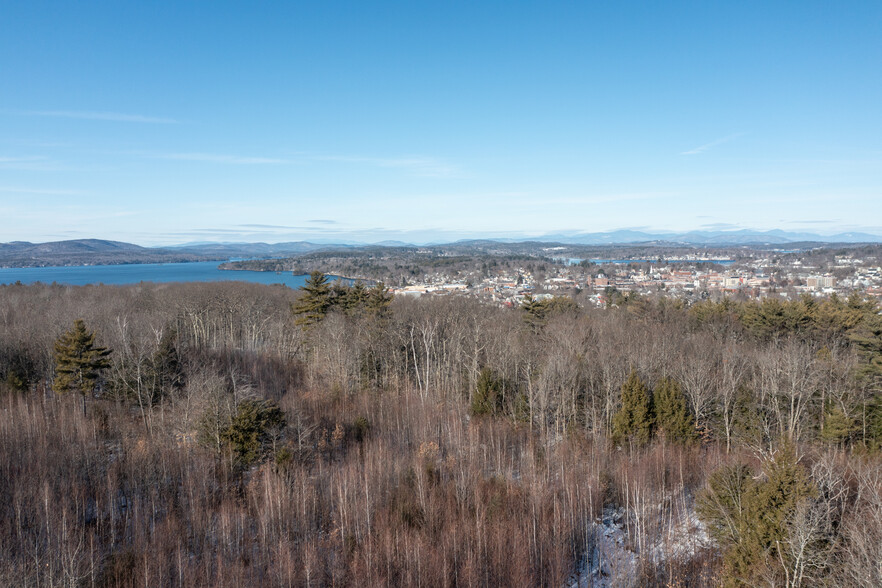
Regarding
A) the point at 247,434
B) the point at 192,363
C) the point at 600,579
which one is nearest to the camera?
the point at 600,579

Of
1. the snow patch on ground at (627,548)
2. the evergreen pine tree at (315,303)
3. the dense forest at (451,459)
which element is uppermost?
the evergreen pine tree at (315,303)

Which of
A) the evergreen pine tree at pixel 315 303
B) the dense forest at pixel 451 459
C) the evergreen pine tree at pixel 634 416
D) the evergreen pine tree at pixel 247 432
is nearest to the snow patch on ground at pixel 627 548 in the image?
the dense forest at pixel 451 459

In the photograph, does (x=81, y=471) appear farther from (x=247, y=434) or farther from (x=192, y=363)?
(x=192, y=363)

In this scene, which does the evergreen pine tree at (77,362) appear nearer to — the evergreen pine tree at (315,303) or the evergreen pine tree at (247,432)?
the evergreen pine tree at (247,432)

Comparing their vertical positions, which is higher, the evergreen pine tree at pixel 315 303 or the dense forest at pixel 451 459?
the evergreen pine tree at pixel 315 303

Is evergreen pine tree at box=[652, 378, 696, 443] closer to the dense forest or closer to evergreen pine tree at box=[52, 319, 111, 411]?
the dense forest

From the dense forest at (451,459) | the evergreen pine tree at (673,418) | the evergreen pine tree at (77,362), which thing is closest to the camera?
the dense forest at (451,459)

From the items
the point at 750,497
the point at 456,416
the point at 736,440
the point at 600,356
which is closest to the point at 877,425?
the point at 736,440
